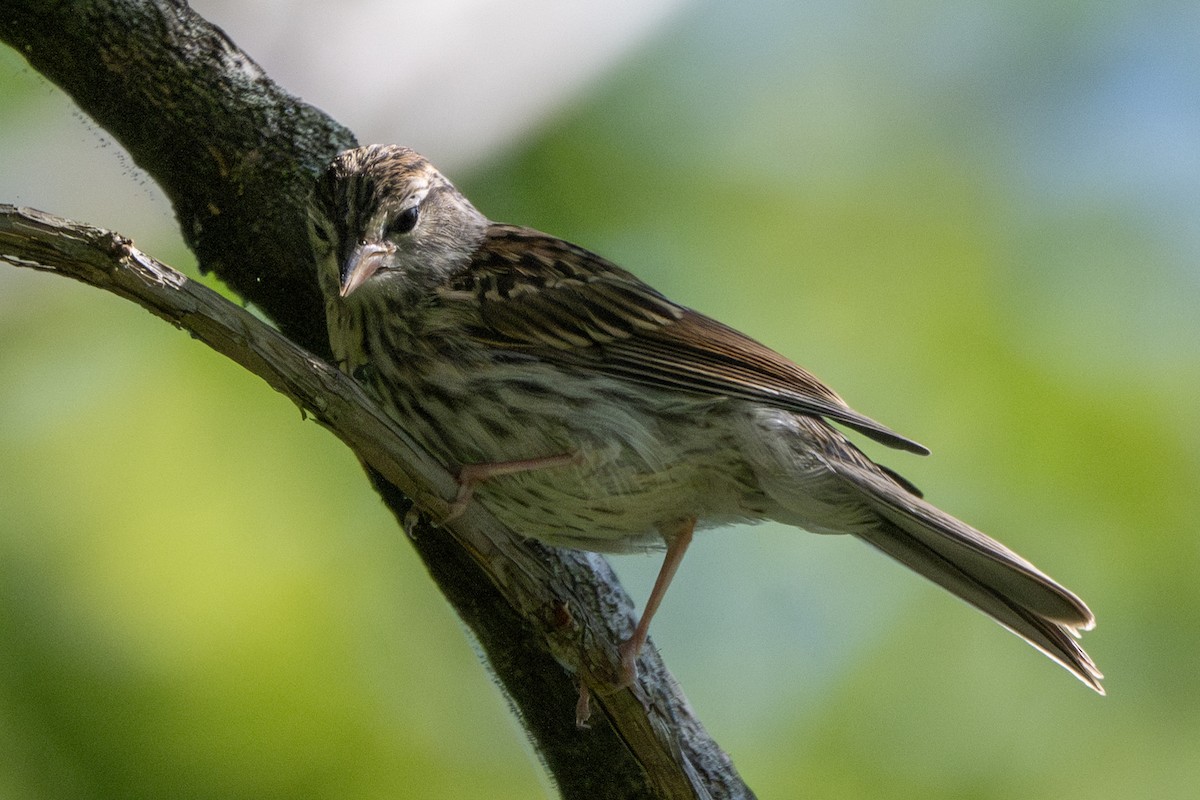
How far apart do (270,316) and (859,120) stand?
135 inches

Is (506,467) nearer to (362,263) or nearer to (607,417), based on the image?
(607,417)

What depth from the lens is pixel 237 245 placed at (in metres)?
3.81

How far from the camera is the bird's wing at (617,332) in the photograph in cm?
367

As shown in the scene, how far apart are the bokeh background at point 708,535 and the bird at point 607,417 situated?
2.81ft

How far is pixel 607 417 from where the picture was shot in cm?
358

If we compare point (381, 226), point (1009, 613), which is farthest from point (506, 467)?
point (1009, 613)

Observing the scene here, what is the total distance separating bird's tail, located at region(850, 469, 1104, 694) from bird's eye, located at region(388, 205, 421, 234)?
5.24 feet

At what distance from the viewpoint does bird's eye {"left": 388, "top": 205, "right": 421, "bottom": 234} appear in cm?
390

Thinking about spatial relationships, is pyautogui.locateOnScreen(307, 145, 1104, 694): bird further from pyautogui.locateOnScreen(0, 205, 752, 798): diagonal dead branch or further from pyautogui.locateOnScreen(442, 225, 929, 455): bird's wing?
pyautogui.locateOnScreen(0, 205, 752, 798): diagonal dead branch

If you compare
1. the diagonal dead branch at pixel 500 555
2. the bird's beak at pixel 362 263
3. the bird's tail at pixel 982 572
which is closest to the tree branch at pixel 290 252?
the diagonal dead branch at pixel 500 555

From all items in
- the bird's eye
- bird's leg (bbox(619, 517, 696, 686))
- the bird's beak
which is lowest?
bird's leg (bbox(619, 517, 696, 686))

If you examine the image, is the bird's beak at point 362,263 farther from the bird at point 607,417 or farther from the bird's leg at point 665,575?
the bird's leg at point 665,575

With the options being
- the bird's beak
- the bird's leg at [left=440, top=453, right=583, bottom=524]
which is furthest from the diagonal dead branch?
the bird's beak

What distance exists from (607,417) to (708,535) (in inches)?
110
